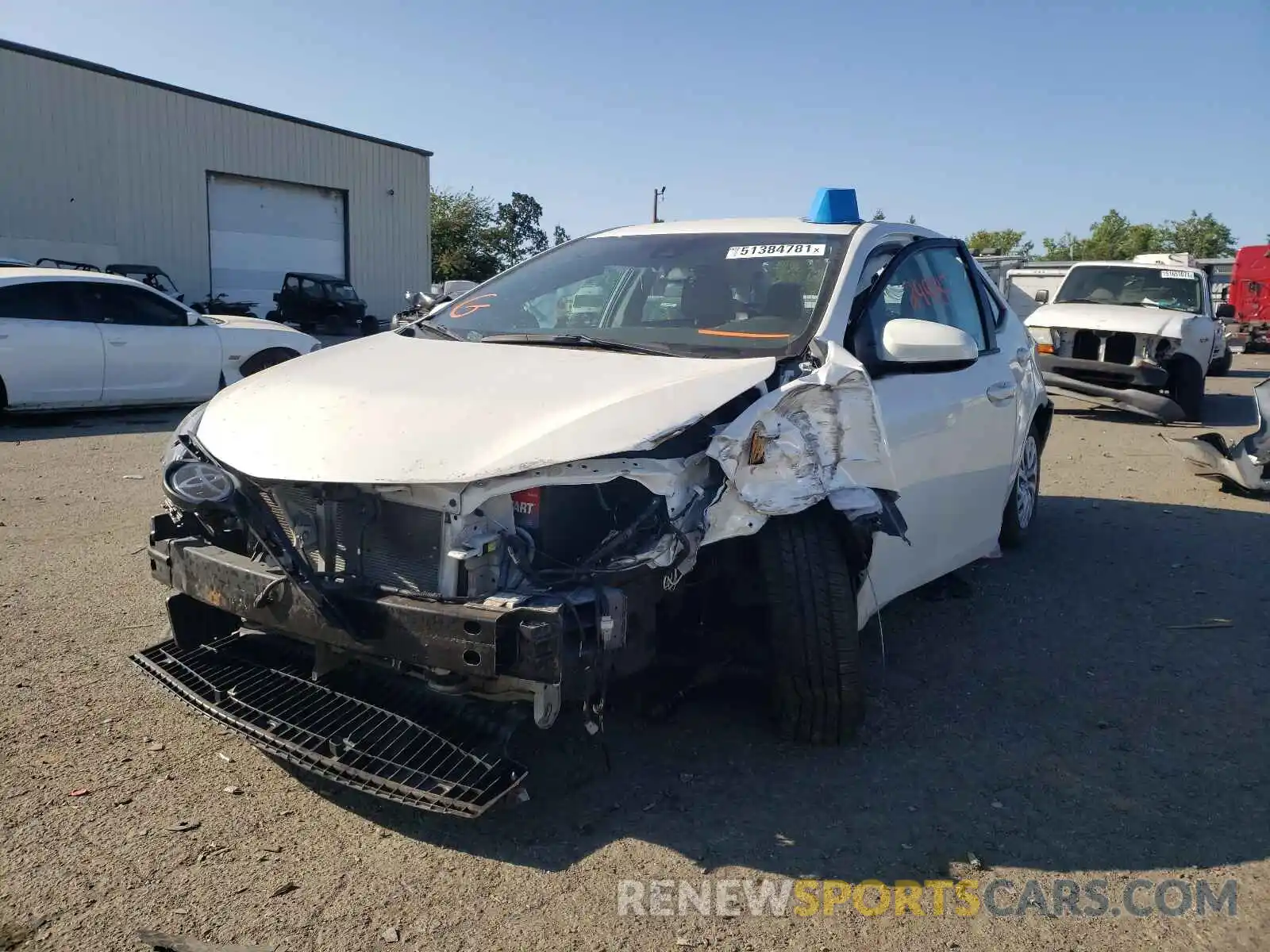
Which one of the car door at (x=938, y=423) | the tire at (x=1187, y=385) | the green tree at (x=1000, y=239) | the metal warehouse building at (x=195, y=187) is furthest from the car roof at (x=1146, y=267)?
the green tree at (x=1000, y=239)

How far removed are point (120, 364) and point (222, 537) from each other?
790 cm

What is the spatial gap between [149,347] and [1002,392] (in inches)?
343

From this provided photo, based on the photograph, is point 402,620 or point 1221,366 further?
point 1221,366

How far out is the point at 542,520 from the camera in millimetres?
2834

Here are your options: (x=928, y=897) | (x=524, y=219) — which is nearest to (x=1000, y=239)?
(x=524, y=219)

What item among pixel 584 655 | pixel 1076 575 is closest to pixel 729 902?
pixel 584 655

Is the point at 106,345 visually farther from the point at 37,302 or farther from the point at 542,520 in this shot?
the point at 542,520

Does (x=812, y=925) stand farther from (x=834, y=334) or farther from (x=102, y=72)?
(x=102, y=72)

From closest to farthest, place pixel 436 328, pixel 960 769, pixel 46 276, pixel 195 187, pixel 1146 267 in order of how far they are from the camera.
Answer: pixel 960 769 < pixel 436 328 < pixel 46 276 < pixel 1146 267 < pixel 195 187

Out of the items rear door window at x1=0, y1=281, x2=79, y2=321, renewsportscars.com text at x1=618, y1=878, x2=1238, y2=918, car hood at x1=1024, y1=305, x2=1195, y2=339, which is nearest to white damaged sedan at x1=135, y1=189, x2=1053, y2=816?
renewsportscars.com text at x1=618, y1=878, x2=1238, y2=918

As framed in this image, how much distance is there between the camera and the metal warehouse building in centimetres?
2270

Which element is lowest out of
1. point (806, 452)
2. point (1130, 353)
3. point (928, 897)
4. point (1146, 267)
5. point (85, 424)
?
point (928, 897)

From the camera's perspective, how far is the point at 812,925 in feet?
7.97

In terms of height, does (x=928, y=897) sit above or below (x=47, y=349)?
below
